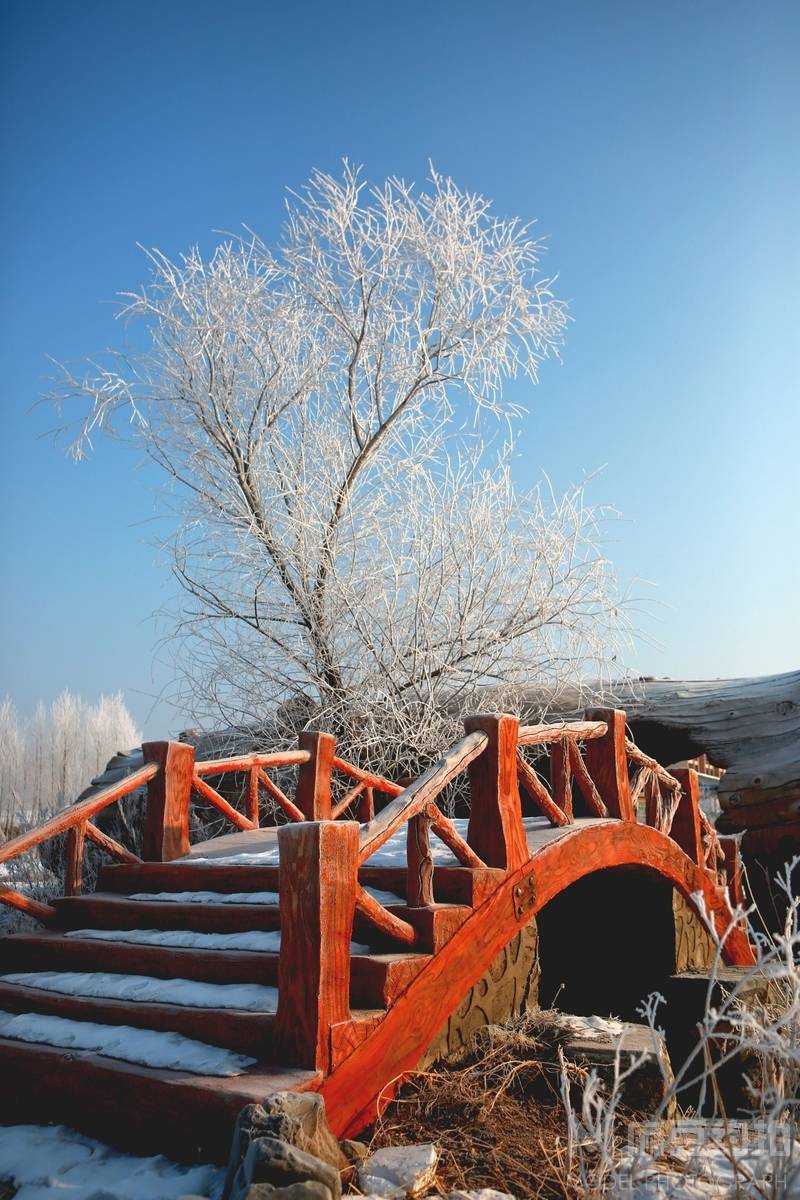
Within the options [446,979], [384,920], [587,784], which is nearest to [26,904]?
[384,920]

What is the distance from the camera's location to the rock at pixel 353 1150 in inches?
138

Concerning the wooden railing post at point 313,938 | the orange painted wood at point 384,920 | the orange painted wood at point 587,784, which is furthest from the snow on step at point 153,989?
the orange painted wood at point 587,784

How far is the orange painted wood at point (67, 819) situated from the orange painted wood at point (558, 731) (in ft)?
6.83

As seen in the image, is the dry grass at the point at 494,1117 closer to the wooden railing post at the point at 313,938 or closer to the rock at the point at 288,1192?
the wooden railing post at the point at 313,938

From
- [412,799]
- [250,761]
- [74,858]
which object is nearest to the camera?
[412,799]

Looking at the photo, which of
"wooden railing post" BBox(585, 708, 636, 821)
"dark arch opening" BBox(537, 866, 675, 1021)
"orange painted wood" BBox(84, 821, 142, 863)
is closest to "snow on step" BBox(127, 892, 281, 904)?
"orange painted wood" BBox(84, 821, 142, 863)

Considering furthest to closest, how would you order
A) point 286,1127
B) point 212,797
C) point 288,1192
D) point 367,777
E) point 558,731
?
point 367,777 < point 212,797 < point 558,731 < point 286,1127 < point 288,1192

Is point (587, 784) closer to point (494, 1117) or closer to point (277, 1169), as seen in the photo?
point (494, 1117)

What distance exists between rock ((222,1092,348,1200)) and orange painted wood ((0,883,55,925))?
2188 mm

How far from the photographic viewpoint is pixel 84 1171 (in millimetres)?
3271

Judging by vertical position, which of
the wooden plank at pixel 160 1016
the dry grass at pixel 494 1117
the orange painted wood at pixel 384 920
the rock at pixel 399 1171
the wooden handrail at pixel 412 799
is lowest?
the dry grass at pixel 494 1117

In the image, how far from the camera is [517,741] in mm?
4777

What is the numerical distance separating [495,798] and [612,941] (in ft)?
14.6

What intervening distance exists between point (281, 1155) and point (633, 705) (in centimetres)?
674
